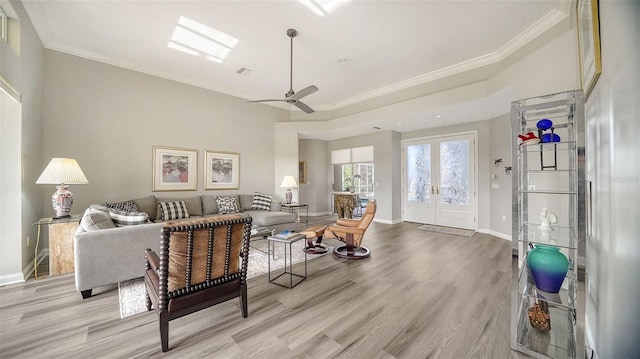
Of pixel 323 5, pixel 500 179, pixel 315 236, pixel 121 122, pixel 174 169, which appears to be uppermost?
pixel 323 5

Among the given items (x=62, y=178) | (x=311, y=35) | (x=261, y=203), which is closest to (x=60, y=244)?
(x=62, y=178)

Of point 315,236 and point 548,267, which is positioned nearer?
point 548,267

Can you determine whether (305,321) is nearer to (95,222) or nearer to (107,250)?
(107,250)

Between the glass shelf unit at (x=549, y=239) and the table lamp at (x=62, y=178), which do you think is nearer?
the glass shelf unit at (x=549, y=239)

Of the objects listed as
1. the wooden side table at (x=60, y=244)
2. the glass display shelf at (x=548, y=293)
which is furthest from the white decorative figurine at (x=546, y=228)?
the wooden side table at (x=60, y=244)

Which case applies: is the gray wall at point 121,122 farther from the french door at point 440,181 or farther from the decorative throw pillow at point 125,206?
the french door at point 440,181

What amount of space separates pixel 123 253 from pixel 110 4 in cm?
309

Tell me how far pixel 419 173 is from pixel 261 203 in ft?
15.0

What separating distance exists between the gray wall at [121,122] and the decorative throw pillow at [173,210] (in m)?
0.48

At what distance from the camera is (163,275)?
1.75 m

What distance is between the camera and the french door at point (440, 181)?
5.91 meters

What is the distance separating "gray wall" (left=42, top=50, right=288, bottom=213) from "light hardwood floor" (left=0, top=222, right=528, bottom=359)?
2033 mm

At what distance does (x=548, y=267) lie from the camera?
178 centimetres

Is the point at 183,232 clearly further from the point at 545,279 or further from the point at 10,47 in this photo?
the point at 10,47
